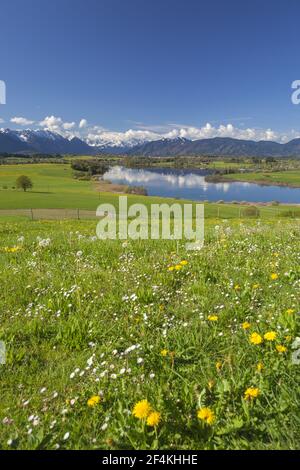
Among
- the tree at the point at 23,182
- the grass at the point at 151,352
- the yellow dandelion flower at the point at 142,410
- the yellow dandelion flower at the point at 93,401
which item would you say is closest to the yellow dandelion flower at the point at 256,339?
the grass at the point at 151,352

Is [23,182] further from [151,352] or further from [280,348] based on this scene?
[280,348]

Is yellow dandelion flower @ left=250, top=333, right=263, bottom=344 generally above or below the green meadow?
above

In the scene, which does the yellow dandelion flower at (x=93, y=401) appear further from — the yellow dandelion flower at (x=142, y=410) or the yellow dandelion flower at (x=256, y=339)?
the yellow dandelion flower at (x=256, y=339)

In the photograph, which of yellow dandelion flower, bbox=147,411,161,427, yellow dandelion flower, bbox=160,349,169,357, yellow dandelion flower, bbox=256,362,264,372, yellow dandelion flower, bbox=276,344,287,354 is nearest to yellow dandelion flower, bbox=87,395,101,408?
yellow dandelion flower, bbox=147,411,161,427

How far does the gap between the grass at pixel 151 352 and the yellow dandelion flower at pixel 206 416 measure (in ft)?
0.06

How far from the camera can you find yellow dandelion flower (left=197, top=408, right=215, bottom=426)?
256cm

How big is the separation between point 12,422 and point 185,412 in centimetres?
148

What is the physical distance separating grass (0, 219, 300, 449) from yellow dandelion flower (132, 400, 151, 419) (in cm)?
11

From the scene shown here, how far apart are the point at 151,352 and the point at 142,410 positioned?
959 millimetres

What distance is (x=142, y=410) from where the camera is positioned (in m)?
2.63

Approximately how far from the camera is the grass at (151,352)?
103 inches

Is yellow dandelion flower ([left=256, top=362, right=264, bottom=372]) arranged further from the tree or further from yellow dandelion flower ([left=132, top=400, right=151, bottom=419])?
the tree

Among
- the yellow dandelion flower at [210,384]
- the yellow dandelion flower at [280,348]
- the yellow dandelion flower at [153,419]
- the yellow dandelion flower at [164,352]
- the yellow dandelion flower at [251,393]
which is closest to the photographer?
the yellow dandelion flower at [153,419]

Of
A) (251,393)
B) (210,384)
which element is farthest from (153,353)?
(251,393)
